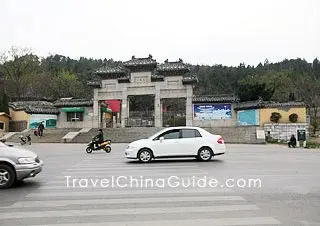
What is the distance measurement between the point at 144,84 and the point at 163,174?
107 feet

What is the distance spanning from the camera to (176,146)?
47.6 feet

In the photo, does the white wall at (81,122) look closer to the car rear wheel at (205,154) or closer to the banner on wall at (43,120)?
the banner on wall at (43,120)

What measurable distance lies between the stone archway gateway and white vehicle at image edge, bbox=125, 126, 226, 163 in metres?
26.5

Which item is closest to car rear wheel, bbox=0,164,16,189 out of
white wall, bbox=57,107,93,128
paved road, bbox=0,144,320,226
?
paved road, bbox=0,144,320,226

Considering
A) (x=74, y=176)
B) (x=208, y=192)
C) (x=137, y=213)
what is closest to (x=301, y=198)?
(x=208, y=192)

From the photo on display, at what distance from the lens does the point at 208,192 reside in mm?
8047

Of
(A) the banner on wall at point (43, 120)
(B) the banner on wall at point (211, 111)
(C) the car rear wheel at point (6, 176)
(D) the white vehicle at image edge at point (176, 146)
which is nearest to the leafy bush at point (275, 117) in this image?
(B) the banner on wall at point (211, 111)

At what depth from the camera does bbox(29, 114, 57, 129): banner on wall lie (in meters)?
42.8

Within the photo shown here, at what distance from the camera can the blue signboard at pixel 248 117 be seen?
37.8 m

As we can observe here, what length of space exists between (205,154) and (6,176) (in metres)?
8.28

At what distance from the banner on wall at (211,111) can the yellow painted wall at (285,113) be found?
4.53 m

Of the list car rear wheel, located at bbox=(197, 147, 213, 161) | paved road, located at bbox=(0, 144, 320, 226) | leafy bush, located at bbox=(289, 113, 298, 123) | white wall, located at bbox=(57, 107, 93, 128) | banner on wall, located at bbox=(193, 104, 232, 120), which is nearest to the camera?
paved road, located at bbox=(0, 144, 320, 226)

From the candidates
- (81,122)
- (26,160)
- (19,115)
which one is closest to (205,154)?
(26,160)

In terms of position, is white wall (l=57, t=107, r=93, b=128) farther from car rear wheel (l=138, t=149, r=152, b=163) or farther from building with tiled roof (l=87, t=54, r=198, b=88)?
car rear wheel (l=138, t=149, r=152, b=163)
